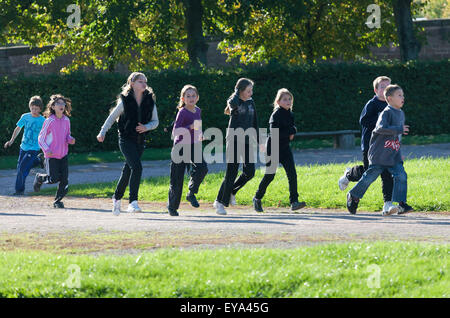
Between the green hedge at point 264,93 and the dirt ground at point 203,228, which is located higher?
the green hedge at point 264,93

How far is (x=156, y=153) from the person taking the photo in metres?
24.2

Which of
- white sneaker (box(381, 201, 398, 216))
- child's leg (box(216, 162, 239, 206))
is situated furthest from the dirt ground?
child's leg (box(216, 162, 239, 206))

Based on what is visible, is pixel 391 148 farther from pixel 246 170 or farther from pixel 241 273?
pixel 241 273

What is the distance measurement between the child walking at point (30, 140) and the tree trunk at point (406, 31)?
17.8m

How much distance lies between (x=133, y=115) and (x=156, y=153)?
12.6 m

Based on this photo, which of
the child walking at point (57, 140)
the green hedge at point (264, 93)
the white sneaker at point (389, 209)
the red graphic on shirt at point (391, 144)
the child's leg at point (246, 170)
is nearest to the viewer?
the red graphic on shirt at point (391, 144)

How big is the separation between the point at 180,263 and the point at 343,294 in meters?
1.57

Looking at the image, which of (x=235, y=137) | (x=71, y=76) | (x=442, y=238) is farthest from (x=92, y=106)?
(x=442, y=238)

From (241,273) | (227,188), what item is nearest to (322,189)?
(227,188)

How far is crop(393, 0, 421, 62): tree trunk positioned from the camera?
98.8ft

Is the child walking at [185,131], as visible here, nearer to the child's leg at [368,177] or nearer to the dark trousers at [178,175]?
the dark trousers at [178,175]

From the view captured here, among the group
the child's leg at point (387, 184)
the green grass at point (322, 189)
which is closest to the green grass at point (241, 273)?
the child's leg at point (387, 184)

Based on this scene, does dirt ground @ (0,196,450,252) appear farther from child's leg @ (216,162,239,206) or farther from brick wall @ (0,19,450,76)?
brick wall @ (0,19,450,76)

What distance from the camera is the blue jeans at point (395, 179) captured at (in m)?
11.1
